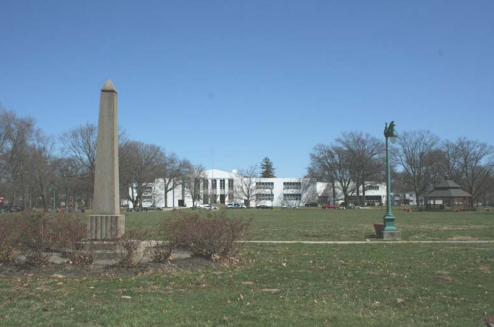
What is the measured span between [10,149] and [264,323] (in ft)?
211

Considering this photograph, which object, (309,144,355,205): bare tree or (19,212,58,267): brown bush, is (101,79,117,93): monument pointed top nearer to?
(19,212,58,267): brown bush

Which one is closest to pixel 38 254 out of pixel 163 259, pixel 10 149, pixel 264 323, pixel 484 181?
pixel 163 259

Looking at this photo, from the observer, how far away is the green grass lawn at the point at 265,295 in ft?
19.1

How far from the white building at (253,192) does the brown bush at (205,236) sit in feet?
322

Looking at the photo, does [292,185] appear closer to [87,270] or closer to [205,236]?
[205,236]

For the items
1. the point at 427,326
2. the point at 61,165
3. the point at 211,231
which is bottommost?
the point at 427,326

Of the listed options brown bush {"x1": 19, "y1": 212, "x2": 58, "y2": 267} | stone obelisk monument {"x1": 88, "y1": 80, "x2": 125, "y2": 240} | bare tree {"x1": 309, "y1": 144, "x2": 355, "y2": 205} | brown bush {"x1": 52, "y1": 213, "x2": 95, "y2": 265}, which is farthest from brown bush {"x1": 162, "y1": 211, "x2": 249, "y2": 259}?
bare tree {"x1": 309, "y1": 144, "x2": 355, "y2": 205}

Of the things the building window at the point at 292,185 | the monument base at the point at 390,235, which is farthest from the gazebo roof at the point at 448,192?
the building window at the point at 292,185

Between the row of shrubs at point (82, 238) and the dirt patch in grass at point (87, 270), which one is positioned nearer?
the dirt patch in grass at point (87, 270)

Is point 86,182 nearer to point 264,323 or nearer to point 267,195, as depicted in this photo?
point 267,195

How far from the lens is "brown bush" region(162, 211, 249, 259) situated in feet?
35.1

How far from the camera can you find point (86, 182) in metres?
74.2

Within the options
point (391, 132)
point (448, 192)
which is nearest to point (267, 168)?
point (448, 192)

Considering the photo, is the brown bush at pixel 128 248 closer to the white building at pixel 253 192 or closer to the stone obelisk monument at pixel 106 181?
the stone obelisk monument at pixel 106 181
